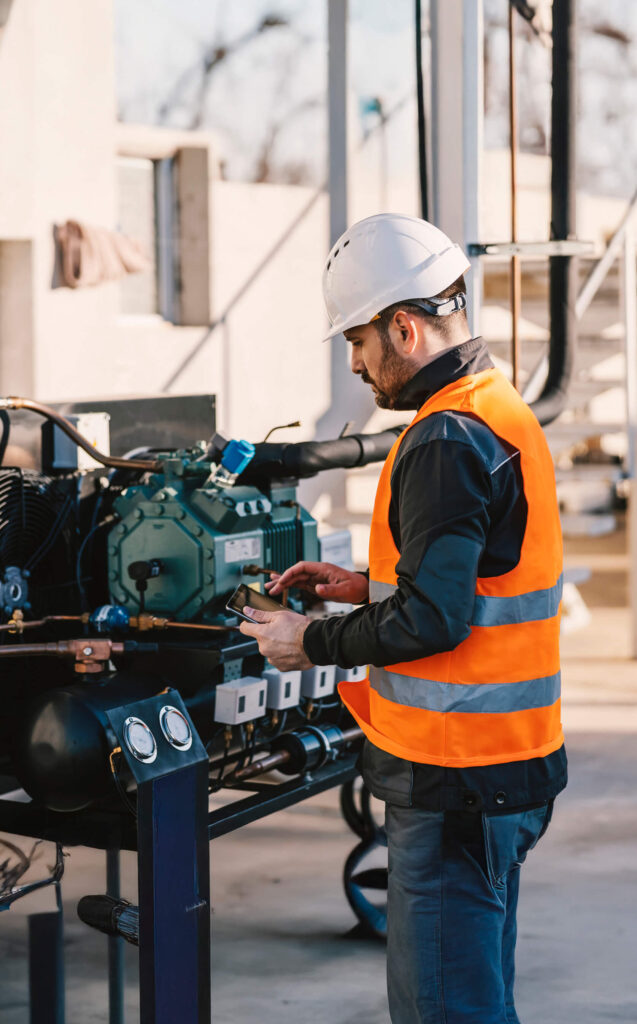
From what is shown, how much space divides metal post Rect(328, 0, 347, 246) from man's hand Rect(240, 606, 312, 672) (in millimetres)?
3454

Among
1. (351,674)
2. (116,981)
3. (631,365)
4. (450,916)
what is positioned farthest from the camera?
(631,365)

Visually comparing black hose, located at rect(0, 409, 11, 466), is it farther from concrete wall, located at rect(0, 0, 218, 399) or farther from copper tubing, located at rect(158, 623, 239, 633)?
concrete wall, located at rect(0, 0, 218, 399)

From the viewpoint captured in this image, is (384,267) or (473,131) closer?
(384,267)

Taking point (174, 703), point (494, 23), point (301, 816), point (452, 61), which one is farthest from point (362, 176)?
point (494, 23)

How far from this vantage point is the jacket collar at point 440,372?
2051 mm

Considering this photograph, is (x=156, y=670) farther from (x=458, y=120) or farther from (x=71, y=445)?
(x=458, y=120)

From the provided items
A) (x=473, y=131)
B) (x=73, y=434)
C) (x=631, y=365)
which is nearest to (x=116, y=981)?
(x=73, y=434)

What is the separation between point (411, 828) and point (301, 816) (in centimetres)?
255

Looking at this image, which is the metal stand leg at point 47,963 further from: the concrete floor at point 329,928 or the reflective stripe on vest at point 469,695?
the reflective stripe on vest at point 469,695

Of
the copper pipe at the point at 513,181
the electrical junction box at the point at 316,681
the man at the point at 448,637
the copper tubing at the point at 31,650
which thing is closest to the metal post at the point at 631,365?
the copper pipe at the point at 513,181

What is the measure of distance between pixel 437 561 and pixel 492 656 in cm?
20

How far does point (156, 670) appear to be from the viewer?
108 inches

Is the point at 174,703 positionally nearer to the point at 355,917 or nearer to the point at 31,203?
the point at 355,917

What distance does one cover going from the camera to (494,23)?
16.4 m
